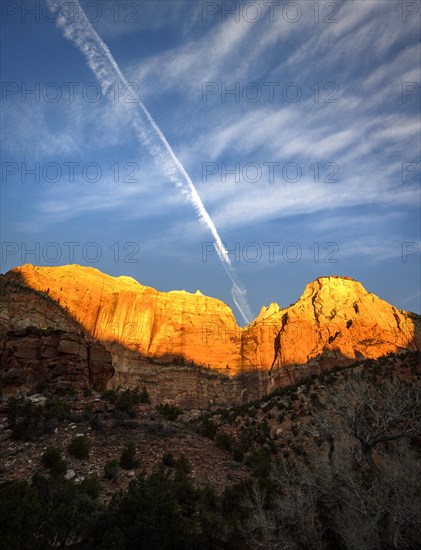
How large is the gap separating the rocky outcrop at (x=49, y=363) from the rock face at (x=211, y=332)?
47300mm

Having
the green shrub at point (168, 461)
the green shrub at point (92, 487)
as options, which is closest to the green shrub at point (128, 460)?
the green shrub at point (168, 461)

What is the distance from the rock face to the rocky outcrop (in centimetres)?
4730

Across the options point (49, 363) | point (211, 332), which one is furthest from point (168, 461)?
point (211, 332)

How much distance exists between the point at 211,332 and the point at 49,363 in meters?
71.3

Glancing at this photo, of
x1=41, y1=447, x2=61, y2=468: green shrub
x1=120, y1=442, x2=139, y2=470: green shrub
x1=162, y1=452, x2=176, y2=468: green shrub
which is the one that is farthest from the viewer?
x1=162, y1=452, x2=176, y2=468: green shrub

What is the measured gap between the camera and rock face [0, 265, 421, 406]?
258 ft

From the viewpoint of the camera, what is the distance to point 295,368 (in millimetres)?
79188

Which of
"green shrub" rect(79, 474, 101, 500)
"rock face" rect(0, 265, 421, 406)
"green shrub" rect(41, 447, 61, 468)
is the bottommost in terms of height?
"green shrub" rect(79, 474, 101, 500)

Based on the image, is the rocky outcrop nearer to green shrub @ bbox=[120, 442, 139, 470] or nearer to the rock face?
green shrub @ bbox=[120, 442, 139, 470]

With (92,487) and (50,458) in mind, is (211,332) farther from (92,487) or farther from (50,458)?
(92,487)

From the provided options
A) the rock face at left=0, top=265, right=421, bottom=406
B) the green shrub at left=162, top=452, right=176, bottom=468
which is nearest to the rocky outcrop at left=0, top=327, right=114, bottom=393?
the green shrub at left=162, top=452, right=176, bottom=468

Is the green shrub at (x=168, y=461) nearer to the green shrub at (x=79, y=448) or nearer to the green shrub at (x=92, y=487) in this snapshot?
the green shrub at (x=79, y=448)

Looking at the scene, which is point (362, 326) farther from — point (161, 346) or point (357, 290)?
point (161, 346)

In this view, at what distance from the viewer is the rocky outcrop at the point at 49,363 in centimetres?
2389
